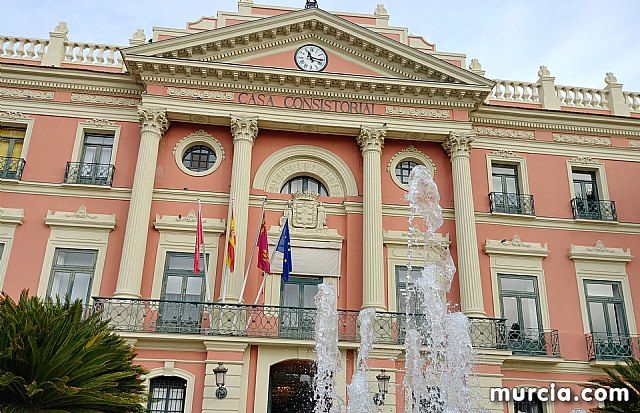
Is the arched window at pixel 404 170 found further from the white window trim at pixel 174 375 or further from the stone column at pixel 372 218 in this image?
the white window trim at pixel 174 375

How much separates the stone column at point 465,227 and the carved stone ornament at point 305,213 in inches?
164

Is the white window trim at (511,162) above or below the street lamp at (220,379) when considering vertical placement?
above

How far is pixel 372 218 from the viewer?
62.3ft

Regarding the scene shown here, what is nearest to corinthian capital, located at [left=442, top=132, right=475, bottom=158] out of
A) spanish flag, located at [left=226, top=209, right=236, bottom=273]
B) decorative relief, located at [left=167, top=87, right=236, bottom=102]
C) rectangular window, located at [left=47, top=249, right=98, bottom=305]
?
decorative relief, located at [left=167, top=87, right=236, bottom=102]

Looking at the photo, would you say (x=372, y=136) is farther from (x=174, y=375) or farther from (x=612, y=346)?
(x=612, y=346)

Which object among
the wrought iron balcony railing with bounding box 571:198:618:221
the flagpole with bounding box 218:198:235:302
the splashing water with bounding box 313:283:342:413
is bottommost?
the splashing water with bounding box 313:283:342:413

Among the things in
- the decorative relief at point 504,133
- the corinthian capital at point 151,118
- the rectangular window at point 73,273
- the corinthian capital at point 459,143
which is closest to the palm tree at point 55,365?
the rectangular window at point 73,273

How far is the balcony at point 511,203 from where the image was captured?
66.9 ft

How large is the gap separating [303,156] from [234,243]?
4.29 metres

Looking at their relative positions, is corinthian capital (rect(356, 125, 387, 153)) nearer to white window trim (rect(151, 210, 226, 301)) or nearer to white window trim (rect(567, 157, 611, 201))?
white window trim (rect(151, 210, 226, 301))

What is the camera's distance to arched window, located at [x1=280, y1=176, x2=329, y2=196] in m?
20.3

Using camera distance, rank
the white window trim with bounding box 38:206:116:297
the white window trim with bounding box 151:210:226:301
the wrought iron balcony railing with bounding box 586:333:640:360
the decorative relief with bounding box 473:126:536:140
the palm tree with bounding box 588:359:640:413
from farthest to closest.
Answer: the decorative relief with bounding box 473:126:536:140, the wrought iron balcony railing with bounding box 586:333:640:360, the white window trim with bounding box 151:210:226:301, the white window trim with bounding box 38:206:116:297, the palm tree with bounding box 588:359:640:413

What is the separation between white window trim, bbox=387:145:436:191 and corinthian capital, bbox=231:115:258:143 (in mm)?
4543

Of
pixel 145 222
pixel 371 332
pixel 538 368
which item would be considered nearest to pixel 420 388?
pixel 371 332
